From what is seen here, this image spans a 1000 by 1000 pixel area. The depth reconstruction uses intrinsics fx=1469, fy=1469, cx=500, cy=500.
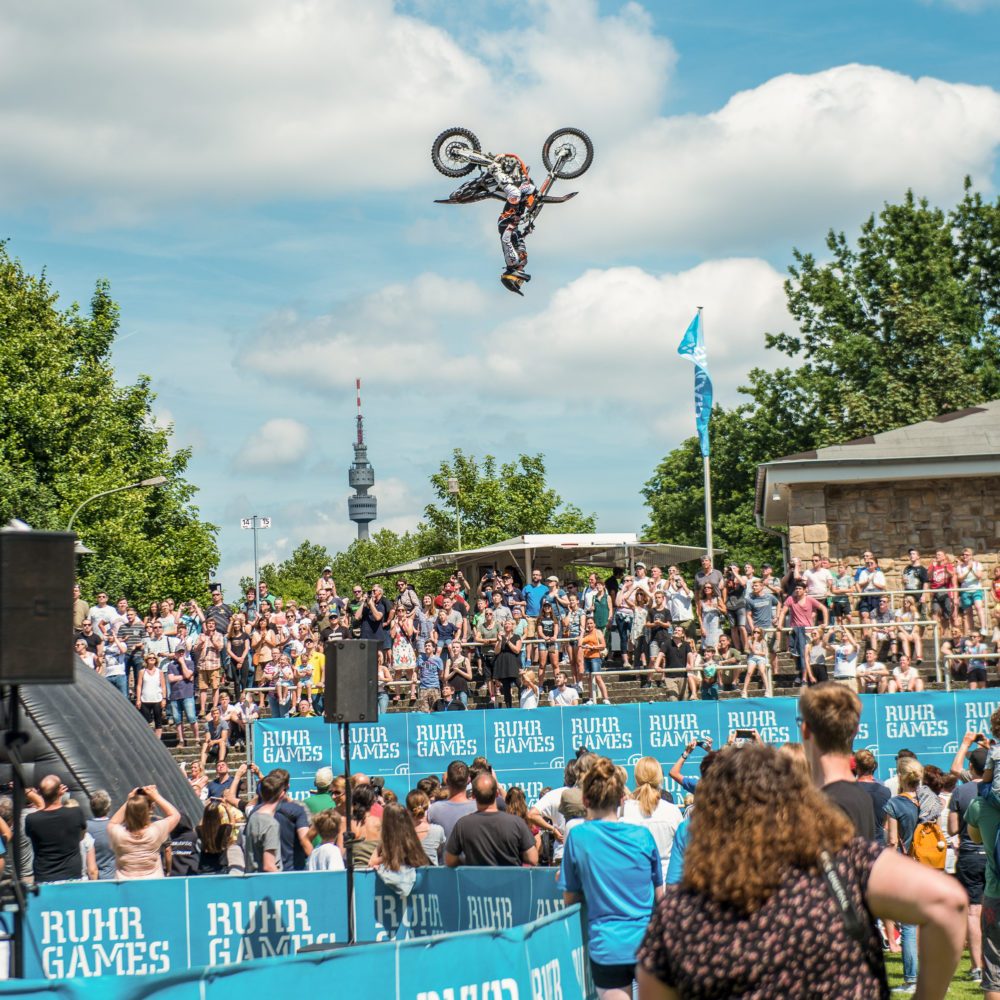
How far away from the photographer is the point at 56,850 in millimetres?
10867

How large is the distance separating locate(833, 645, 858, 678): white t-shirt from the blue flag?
13997 millimetres

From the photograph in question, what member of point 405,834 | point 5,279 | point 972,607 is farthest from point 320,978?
point 5,279

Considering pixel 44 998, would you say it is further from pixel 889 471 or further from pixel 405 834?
pixel 889 471

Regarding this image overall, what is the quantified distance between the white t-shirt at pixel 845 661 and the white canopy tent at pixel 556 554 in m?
8.36

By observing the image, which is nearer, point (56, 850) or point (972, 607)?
point (56, 850)

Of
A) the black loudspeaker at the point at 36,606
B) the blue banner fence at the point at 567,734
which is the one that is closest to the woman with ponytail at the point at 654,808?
the black loudspeaker at the point at 36,606

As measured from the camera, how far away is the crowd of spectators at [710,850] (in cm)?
316

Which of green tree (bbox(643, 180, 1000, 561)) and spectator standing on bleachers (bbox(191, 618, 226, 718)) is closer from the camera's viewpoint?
spectator standing on bleachers (bbox(191, 618, 226, 718))

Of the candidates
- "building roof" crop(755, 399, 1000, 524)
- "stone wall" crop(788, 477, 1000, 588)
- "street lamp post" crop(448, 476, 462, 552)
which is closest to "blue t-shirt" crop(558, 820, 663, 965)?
"building roof" crop(755, 399, 1000, 524)

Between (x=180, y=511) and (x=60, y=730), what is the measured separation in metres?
36.5

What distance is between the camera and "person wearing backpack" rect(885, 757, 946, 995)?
10375 mm

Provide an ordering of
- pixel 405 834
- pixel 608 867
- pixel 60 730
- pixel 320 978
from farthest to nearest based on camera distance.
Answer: pixel 60 730, pixel 405 834, pixel 608 867, pixel 320 978

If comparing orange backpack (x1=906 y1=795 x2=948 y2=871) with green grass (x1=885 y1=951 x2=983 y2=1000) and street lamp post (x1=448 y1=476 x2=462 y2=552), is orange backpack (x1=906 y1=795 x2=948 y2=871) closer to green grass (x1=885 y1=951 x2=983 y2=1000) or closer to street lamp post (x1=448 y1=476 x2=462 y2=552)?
green grass (x1=885 y1=951 x2=983 y2=1000)

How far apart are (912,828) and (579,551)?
21270mm
